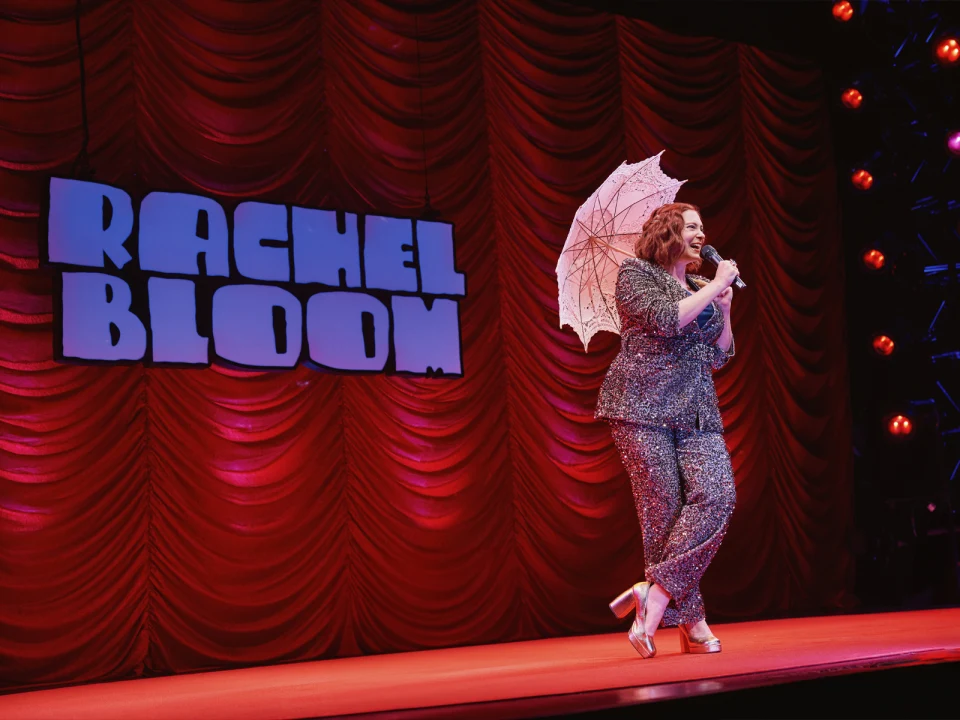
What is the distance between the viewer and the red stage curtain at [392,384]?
5.07 meters

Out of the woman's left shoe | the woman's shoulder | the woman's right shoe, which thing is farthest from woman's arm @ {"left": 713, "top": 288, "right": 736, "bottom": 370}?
the woman's left shoe

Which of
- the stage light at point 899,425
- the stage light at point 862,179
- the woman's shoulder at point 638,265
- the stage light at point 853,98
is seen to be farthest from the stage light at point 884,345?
the woman's shoulder at point 638,265

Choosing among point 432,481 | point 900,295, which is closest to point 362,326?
point 432,481

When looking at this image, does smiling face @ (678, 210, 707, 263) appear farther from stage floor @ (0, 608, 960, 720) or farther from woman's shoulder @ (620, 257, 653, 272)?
stage floor @ (0, 608, 960, 720)

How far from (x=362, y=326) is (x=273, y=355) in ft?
1.69

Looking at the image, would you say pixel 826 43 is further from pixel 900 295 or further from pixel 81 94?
pixel 81 94

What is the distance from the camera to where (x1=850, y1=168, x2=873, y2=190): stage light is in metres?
6.74

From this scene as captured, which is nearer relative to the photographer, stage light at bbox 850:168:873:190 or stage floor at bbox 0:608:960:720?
stage floor at bbox 0:608:960:720

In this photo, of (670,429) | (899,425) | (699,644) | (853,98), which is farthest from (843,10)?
(699,644)

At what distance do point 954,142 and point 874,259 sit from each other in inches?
31.7

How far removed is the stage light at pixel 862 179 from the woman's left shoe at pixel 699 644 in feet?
12.0

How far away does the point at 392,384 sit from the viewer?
5.88 metres

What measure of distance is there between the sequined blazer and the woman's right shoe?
0.57 meters

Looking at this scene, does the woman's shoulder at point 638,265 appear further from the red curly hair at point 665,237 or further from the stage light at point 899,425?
the stage light at point 899,425
